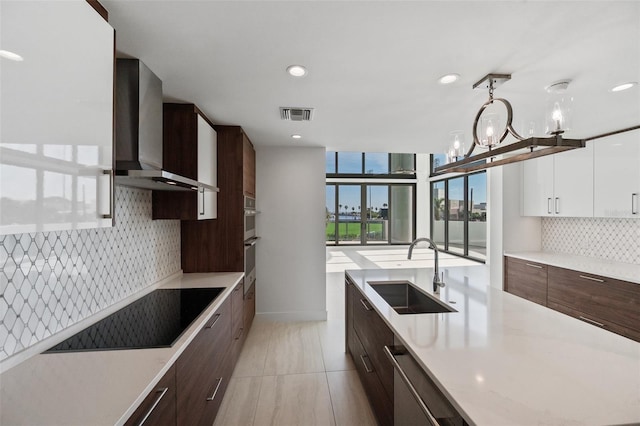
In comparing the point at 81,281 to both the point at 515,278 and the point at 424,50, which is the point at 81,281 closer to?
the point at 424,50

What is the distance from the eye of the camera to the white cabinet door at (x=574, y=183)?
3.27 metres

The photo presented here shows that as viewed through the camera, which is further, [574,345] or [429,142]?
[429,142]

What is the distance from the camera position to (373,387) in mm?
2035

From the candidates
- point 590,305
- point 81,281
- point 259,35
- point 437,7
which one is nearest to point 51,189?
point 81,281

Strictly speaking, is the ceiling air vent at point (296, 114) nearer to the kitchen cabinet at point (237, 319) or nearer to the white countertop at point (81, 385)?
the kitchen cabinet at point (237, 319)

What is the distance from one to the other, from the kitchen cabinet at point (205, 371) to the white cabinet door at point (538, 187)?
404cm

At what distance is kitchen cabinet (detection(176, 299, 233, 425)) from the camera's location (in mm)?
1416

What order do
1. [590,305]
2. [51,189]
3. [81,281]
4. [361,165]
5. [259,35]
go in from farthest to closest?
[361,165]
[590,305]
[81,281]
[259,35]
[51,189]

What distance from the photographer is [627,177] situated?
2898mm

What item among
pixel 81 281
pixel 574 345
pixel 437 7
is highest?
pixel 437 7

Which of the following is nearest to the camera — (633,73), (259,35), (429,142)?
(259,35)

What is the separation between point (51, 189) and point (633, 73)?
314 cm

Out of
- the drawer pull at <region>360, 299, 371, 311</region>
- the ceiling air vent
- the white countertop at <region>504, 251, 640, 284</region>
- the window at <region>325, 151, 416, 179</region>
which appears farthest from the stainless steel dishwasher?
the window at <region>325, 151, 416, 179</region>

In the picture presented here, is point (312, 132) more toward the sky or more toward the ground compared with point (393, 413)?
more toward the sky
